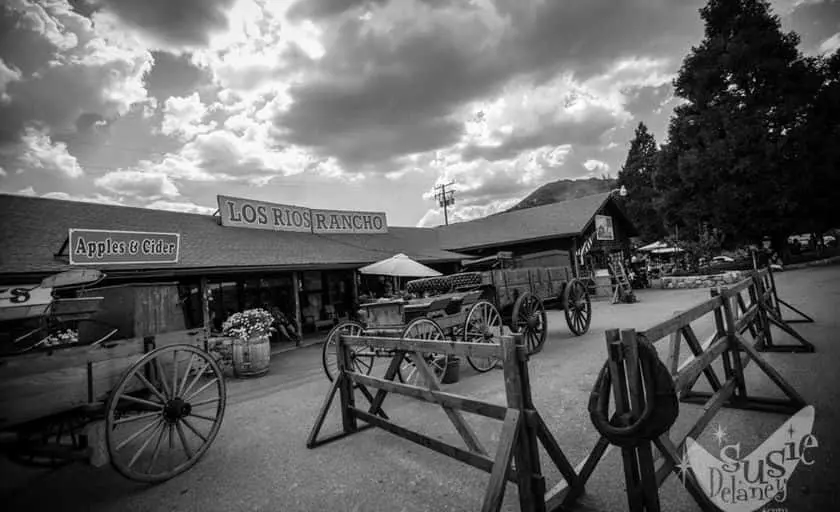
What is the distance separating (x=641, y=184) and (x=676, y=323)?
42.6 metres

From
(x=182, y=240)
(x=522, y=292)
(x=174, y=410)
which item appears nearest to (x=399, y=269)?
Result: (x=522, y=292)

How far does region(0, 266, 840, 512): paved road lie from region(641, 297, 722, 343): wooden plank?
1103 millimetres

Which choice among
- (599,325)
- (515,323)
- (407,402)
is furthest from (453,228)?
(407,402)

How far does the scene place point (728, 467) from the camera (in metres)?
2.75

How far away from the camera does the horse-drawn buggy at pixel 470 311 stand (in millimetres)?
5923

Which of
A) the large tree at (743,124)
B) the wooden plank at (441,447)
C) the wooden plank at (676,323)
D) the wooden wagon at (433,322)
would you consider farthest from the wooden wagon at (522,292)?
the large tree at (743,124)

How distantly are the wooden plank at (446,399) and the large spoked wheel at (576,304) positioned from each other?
219 inches

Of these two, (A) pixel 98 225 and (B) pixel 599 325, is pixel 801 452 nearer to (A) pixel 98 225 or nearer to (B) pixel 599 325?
(B) pixel 599 325

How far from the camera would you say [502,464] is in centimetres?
217

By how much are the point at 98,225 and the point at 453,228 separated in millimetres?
18104

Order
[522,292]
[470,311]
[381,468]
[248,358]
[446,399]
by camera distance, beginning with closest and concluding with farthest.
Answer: [446,399]
[381,468]
[470,311]
[522,292]
[248,358]

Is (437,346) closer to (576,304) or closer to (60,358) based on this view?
(60,358)

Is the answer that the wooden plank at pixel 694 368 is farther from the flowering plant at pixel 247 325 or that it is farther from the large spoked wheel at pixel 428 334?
the flowering plant at pixel 247 325

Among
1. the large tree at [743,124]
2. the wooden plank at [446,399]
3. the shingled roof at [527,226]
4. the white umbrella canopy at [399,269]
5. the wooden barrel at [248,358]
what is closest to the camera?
the wooden plank at [446,399]
